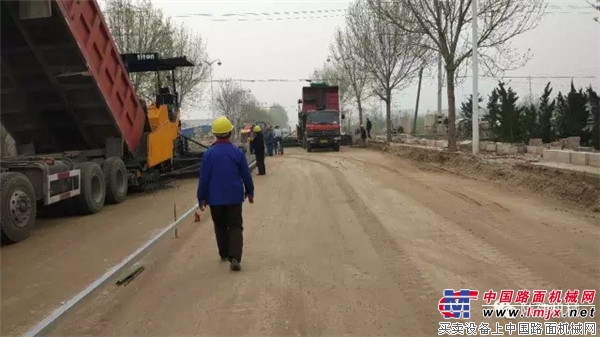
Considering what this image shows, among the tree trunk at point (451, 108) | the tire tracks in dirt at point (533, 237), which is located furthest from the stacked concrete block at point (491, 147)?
the tire tracks in dirt at point (533, 237)

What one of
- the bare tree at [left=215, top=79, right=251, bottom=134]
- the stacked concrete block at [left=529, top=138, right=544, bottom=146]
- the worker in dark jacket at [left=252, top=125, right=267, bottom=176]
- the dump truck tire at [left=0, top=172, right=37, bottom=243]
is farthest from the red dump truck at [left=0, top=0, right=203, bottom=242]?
the bare tree at [left=215, top=79, right=251, bottom=134]

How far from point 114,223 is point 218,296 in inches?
205

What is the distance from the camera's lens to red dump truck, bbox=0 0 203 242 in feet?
29.5

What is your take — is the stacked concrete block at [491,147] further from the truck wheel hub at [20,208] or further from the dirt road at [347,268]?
the truck wheel hub at [20,208]

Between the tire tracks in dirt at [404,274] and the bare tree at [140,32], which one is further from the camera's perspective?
the bare tree at [140,32]

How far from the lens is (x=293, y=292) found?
5.45 meters

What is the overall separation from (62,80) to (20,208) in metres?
2.98

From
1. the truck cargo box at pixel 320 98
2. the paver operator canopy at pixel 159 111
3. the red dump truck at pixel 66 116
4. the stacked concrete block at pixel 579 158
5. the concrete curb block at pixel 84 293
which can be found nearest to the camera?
the concrete curb block at pixel 84 293

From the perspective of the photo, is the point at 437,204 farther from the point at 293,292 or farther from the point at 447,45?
the point at 447,45

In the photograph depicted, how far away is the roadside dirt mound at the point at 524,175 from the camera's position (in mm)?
10594

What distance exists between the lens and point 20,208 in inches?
334

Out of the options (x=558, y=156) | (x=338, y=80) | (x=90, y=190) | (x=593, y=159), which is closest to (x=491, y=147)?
(x=558, y=156)

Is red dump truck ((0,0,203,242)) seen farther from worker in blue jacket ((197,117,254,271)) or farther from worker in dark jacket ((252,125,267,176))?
worker in dark jacket ((252,125,267,176))

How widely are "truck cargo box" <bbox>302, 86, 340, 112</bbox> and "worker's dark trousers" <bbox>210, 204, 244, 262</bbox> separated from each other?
3008 cm
